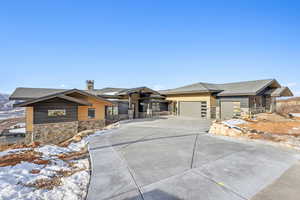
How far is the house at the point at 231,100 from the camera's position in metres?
13.7

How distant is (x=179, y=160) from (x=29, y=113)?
1140 centimetres

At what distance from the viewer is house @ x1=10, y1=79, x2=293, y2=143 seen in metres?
10.1

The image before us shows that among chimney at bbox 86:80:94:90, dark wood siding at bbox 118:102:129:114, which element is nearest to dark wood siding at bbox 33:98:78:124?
dark wood siding at bbox 118:102:129:114

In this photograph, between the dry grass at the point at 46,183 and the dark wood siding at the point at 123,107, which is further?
the dark wood siding at the point at 123,107

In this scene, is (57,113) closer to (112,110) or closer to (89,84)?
(112,110)

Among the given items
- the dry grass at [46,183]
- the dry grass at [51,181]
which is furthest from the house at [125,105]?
the dry grass at [46,183]

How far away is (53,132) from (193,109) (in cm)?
1472

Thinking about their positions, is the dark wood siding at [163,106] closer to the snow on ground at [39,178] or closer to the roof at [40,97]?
the roof at [40,97]

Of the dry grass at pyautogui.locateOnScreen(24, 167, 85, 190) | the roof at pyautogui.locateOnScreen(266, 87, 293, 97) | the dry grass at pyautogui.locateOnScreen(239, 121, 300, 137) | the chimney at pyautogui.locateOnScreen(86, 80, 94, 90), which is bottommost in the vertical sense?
the dry grass at pyautogui.locateOnScreen(24, 167, 85, 190)

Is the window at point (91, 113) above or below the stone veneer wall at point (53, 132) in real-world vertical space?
above

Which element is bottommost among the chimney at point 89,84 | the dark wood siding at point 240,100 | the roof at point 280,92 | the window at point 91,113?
the window at point 91,113

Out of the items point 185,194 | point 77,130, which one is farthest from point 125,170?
point 77,130

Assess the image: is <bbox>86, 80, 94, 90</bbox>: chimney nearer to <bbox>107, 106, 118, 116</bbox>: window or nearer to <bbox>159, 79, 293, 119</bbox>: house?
<bbox>107, 106, 118, 116</bbox>: window

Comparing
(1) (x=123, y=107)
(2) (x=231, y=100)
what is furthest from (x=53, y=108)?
(2) (x=231, y=100)
